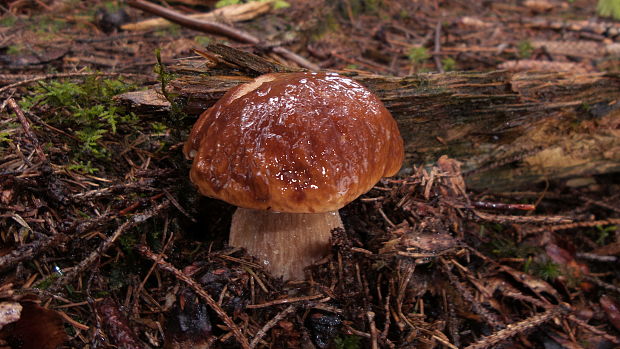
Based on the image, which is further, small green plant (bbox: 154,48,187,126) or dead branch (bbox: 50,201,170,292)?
small green plant (bbox: 154,48,187,126)

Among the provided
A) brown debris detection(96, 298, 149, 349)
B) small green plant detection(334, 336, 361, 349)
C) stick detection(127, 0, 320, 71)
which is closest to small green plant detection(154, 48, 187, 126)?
brown debris detection(96, 298, 149, 349)

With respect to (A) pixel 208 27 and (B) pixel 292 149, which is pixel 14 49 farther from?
(B) pixel 292 149

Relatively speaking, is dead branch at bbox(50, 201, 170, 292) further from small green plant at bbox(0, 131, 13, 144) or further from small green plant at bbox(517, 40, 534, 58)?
small green plant at bbox(517, 40, 534, 58)

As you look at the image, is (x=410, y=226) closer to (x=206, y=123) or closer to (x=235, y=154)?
(x=235, y=154)

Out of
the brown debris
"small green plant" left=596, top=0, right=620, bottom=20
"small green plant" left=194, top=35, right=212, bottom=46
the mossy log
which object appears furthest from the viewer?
"small green plant" left=596, top=0, right=620, bottom=20

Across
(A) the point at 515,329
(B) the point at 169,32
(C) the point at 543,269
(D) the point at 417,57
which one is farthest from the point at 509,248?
(B) the point at 169,32

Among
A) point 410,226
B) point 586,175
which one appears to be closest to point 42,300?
point 410,226
